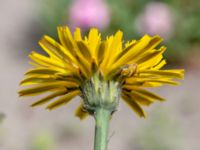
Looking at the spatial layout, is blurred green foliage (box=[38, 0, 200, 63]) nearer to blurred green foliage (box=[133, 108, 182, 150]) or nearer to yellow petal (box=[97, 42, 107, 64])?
blurred green foliage (box=[133, 108, 182, 150])

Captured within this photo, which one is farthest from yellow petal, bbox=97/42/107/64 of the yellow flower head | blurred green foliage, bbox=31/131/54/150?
blurred green foliage, bbox=31/131/54/150

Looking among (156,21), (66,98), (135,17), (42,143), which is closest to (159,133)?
(42,143)

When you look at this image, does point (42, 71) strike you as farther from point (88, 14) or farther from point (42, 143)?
point (88, 14)

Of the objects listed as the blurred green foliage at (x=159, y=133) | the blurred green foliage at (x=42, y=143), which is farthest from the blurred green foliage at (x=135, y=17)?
the blurred green foliage at (x=42, y=143)

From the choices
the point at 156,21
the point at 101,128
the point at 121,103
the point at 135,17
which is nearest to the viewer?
the point at 101,128

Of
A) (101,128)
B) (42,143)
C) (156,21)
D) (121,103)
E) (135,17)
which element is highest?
(135,17)

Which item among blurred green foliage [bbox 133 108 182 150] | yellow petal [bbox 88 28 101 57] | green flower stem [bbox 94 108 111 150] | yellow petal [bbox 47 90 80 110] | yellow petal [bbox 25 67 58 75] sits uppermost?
blurred green foliage [bbox 133 108 182 150]

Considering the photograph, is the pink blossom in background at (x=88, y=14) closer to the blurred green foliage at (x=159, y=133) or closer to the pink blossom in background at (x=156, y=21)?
the pink blossom in background at (x=156, y=21)
